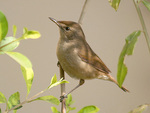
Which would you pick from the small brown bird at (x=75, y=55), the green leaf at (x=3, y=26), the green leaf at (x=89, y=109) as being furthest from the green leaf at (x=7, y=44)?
the small brown bird at (x=75, y=55)

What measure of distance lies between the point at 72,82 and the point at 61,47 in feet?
4.56

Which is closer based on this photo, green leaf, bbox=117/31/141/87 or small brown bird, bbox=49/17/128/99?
green leaf, bbox=117/31/141/87

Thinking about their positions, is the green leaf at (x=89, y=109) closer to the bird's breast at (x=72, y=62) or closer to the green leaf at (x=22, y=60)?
the green leaf at (x=22, y=60)

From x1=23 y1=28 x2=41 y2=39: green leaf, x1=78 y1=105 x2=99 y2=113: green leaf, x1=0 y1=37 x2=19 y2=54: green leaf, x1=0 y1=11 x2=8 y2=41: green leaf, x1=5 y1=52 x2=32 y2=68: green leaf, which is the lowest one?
x1=78 y1=105 x2=99 y2=113: green leaf

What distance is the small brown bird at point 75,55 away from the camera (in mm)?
1188

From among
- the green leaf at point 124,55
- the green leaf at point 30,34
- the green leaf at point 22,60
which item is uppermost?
the green leaf at point 30,34

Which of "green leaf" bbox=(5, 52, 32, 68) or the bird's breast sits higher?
"green leaf" bbox=(5, 52, 32, 68)

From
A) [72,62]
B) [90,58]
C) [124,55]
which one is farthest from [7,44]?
[90,58]

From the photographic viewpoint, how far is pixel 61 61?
1162 mm

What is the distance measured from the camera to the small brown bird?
1.19m

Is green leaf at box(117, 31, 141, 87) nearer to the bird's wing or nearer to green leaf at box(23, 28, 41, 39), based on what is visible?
green leaf at box(23, 28, 41, 39)

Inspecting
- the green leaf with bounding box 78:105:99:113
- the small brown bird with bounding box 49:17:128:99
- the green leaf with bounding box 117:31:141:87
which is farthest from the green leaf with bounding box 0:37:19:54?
the small brown bird with bounding box 49:17:128:99

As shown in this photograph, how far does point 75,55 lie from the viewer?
4.05 feet

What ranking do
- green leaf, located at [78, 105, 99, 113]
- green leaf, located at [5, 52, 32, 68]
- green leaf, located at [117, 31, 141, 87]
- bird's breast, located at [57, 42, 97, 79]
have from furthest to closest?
bird's breast, located at [57, 42, 97, 79] < green leaf, located at [78, 105, 99, 113] < green leaf, located at [117, 31, 141, 87] < green leaf, located at [5, 52, 32, 68]
